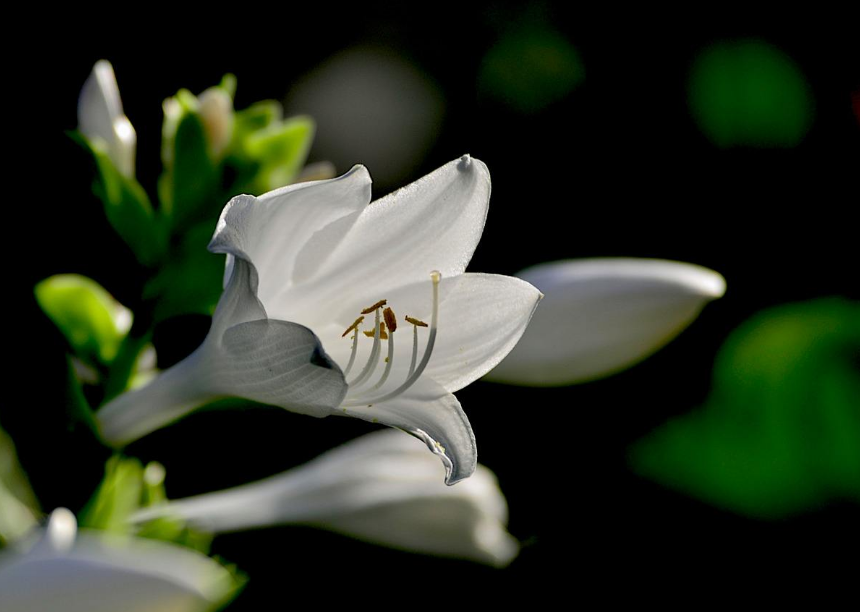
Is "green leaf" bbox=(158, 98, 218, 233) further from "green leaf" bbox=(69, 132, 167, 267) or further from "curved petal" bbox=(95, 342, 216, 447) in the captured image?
"curved petal" bbox=(95, 342, 216, 447)

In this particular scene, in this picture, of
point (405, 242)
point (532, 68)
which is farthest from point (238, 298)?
point (532, 68)

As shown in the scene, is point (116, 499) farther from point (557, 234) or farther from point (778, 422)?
point (557, 234)

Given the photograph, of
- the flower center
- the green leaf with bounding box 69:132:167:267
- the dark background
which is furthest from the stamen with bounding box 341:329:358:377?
the dark background

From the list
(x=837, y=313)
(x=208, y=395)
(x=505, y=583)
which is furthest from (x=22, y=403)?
(x=837, y=313)

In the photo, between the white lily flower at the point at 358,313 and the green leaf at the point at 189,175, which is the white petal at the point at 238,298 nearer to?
the white lily flower at the point at 358,313

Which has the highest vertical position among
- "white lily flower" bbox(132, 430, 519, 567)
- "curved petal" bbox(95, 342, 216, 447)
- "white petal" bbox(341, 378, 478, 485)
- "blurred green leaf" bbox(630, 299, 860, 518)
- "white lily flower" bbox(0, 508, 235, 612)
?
"white lily flower" bbox(0, 508, 235, 612)

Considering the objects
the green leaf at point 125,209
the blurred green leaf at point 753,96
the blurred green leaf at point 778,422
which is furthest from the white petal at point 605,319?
the blurred green leaf at point 753,96
